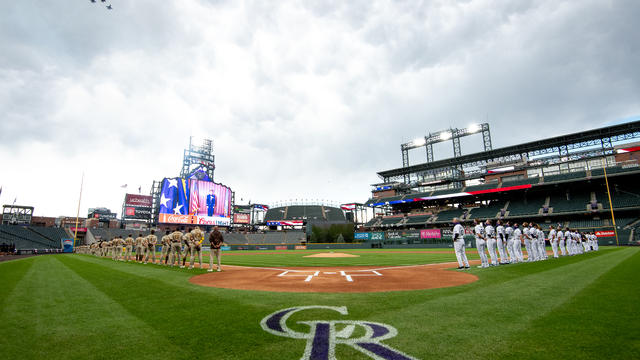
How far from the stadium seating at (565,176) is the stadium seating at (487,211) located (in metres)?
6.63

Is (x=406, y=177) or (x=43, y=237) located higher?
(x=406, y=177)

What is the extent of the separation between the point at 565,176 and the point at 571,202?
347 cm

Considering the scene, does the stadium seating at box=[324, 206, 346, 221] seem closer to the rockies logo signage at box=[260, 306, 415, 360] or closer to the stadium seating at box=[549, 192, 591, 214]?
the stadium seating at box=[549, 192, 591, 214]

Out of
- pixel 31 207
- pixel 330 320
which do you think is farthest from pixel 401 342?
pixel 31 207

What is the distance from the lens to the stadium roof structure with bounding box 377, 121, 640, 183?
1452 inches

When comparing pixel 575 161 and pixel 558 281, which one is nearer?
pixel 558 281

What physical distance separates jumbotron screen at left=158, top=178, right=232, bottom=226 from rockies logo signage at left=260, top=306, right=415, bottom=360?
48081 mm

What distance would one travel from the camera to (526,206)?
40438 millimetres

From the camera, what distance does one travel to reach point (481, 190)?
43875mm

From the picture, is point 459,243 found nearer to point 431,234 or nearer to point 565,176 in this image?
point 431,234

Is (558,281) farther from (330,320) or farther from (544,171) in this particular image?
(544,171)

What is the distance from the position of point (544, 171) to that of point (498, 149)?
21.5ft

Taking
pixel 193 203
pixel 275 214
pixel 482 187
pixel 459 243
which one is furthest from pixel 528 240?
pixel 275 214

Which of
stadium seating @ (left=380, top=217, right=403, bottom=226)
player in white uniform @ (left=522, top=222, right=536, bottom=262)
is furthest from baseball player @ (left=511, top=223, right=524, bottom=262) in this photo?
stadium seating @ (left=380, top=217, right=403, bottom=226)
